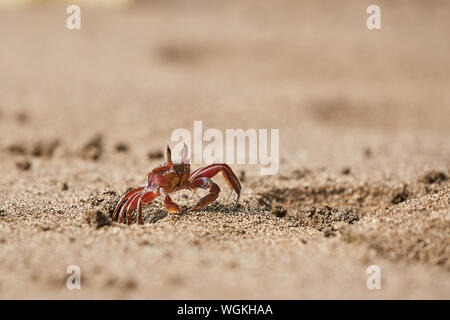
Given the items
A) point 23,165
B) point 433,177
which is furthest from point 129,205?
point 433,177

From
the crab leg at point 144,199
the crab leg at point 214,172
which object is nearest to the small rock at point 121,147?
the crab leg at point 214,172

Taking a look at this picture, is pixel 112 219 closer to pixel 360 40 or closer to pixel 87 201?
pixel 87 201

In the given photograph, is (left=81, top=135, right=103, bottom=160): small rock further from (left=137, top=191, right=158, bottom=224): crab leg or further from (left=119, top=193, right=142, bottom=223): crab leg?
(left=137, top=191, right=158, bottom=224): crab leg

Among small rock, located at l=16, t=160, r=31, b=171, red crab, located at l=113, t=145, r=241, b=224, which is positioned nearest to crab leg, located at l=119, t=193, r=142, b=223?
red crab, located at l=113, t=145, r=241, b=224

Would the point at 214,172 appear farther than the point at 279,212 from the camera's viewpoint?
No

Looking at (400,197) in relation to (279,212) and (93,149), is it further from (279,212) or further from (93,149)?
(93,149)

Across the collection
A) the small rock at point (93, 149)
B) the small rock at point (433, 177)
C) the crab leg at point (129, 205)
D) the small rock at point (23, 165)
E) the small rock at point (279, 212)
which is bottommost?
the small rock at point (279, 212)

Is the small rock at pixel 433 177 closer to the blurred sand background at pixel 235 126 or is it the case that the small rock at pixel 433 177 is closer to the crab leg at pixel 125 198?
the blurred sand background at pixel 235 126
